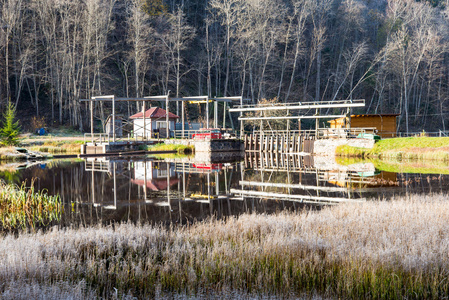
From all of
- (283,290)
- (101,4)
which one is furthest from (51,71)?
(283,290)

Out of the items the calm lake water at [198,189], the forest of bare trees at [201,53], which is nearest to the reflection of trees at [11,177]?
the calm lake water at [198,189]

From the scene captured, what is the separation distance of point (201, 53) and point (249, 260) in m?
48.9

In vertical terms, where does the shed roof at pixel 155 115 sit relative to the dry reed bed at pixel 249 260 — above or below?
above

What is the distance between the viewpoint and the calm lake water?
11.7 metres

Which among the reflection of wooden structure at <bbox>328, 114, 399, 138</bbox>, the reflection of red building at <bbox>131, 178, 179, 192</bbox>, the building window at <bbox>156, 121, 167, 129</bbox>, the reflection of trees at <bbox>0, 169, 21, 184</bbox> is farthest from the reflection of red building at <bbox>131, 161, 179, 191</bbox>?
the reflection of wooden structure at <bbox>328, 114, 399, 138</bbox>

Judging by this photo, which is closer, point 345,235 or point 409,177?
point 345,235

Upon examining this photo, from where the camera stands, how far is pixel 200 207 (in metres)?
12.4

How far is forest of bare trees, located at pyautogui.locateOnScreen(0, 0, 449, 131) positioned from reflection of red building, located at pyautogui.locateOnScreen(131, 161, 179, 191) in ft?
77.3

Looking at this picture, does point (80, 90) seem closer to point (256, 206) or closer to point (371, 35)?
point (256, 206)

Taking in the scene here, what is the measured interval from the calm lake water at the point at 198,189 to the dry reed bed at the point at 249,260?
2.80m

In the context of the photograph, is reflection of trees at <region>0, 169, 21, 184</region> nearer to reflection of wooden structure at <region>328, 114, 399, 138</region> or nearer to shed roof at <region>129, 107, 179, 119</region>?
shed roof at <region>129, 107, 179, 119</region>

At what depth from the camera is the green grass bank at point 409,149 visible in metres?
Answer: 28.5

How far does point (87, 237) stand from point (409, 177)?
627 inches

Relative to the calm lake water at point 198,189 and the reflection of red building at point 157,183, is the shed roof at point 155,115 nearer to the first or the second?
the calm lake water at point 198,189
